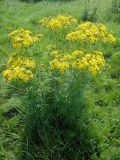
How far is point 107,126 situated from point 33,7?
326 inches

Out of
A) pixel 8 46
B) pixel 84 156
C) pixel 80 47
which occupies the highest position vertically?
pixel 80 47

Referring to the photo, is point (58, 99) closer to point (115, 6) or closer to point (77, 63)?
point (77, 63)

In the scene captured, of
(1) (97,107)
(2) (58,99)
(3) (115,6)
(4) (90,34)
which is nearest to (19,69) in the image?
(2) (58,99)

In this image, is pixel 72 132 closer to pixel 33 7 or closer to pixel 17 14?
pixel 17 14

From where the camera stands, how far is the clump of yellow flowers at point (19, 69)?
5.81 meters

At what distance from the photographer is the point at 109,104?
753cm

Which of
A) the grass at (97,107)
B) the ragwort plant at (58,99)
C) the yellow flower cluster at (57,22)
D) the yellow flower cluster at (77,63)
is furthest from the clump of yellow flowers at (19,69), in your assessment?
the grass at (97,107)

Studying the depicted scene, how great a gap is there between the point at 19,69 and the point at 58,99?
80cm

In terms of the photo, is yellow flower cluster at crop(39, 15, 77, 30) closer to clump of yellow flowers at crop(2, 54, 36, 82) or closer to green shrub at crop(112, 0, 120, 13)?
clump of yellow flowers at crop(2, 54, 36, 82)

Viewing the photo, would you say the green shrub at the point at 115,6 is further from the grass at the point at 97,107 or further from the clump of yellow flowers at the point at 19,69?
the clump of yellow flowers at the point at 19,69

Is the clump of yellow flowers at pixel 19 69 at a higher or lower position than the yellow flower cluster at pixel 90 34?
lower

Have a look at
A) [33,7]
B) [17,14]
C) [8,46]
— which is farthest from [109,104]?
→ [33,7]

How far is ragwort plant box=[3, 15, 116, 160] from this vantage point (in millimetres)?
Result: 6152

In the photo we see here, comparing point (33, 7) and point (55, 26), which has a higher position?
point (55, 26)
